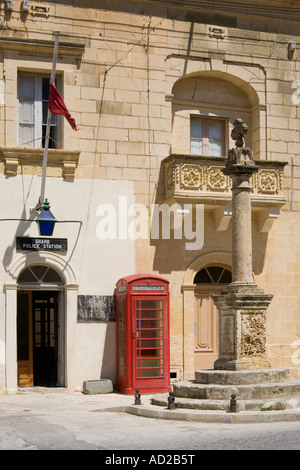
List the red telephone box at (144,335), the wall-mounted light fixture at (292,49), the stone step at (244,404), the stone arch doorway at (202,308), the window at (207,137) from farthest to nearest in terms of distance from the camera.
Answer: the wall-mounted light fixture at (292,49) → the window at (207,137) → the stone arch doorway at (202,308) → the red telephone box at (144,335) → the stone step at (244,404)

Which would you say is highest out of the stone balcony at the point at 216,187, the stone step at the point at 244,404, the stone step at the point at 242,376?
the stone balcony at the point at 216,187

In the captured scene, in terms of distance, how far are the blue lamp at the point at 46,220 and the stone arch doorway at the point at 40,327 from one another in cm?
88

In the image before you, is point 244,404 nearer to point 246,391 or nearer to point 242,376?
point 246,391

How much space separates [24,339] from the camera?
19.1m

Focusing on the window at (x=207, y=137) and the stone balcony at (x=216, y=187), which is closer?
the stone balcony at (x=216, y=187)

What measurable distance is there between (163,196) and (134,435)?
8684 millimetres

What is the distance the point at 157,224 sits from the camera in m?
19.5

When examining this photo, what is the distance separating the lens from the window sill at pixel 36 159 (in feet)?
60.0

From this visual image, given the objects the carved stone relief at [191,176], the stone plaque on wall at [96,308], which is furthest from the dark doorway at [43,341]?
the carved stone relief at [191,176]

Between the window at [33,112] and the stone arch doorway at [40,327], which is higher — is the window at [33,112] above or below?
above

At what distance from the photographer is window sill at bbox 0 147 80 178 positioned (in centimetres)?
1828

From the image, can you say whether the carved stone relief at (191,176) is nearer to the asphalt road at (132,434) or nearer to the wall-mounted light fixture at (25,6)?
the wall-mounted light fixture at (25,6)
